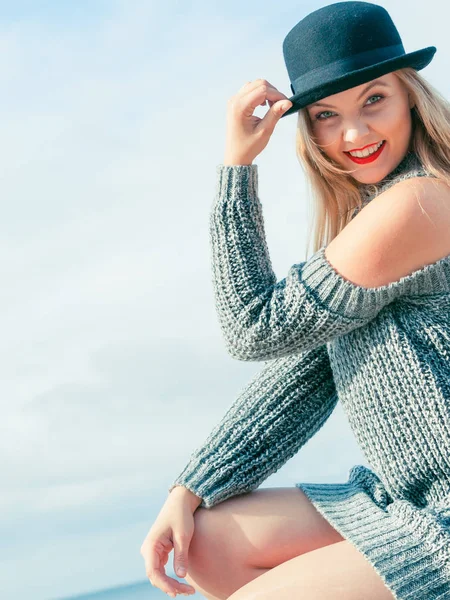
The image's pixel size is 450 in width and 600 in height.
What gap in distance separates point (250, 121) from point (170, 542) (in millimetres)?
1020

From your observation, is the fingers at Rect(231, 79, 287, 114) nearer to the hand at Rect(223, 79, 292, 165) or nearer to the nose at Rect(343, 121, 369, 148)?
the hand at Rect(223, 79, 292, 165)

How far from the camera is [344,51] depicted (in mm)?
2143

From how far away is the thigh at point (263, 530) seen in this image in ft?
6.75

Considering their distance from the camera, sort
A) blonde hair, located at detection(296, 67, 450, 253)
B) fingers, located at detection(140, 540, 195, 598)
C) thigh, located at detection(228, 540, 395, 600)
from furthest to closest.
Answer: blonde hair, located at detection(296, 67, 450, 253), fingers, located at detection(140, 540, 195, 598), thigh, located at detection(228, 540, 395, 600)

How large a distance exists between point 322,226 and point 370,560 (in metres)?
0.96

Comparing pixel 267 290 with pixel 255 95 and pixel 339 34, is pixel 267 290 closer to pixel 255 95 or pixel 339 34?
pixel 255 95

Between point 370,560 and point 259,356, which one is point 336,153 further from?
point 370,560

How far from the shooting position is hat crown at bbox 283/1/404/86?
215 centimetres

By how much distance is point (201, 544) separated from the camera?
2078mm

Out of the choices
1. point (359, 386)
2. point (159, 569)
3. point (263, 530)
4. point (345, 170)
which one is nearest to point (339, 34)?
point (345, 170)

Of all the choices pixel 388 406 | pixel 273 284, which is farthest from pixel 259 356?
pixel 388 406

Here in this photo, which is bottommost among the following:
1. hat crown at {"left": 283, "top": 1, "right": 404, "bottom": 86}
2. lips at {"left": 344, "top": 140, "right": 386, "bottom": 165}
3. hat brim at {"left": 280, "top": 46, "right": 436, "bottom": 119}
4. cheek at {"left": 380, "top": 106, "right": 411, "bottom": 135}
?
lips at {"left": 344, "top": 140, "right": 386, "bottom": 165}

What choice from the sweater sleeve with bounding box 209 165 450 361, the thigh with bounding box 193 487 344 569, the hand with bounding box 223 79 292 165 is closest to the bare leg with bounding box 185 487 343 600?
the thigh with bounding box 193 487 344 569

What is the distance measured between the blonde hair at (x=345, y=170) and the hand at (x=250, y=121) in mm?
128
